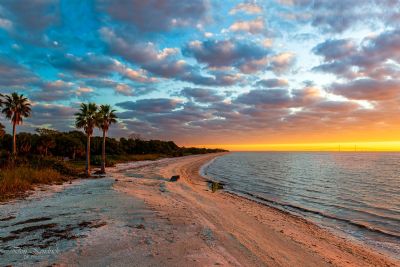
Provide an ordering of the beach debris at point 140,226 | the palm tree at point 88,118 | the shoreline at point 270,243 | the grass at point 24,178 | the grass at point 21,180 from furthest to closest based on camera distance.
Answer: the palm tree at point 88,118 → the grass at point 24,178 → the grass at point 21,180 → the beach debris at point 140,226 → the shoreline at point 270,243

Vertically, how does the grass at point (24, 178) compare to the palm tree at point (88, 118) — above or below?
below

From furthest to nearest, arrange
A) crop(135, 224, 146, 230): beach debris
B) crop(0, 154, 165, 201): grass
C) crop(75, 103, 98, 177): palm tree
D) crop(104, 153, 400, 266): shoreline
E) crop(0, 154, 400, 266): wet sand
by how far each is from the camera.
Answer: crop(75, 103, 98, 177): palm tree < crop(0, 154, 165, 201): grass < crop(135, 224, 146, 230): beach debris < crop(104, 153, 400, 266): shoreline < crop(0, 154, 400, 266): wet sand

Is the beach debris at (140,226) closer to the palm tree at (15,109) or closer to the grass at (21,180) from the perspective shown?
the grass at (21,180)

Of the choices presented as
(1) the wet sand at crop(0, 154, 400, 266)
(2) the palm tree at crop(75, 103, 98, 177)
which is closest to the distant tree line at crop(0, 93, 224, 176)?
(2) the palm tree at crop(75, 103, 98, 177)

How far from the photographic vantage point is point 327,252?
1261 cm

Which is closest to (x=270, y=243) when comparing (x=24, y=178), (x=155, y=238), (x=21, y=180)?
(x=155, y=238)

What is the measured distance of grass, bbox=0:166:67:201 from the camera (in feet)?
67.5

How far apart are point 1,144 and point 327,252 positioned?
7404 cm

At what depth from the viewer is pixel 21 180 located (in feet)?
76.8

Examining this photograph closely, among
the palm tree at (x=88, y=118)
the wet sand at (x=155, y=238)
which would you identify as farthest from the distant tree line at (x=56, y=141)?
the wet sand at (x=155, y=238)

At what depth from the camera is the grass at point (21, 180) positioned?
20562 millimetres

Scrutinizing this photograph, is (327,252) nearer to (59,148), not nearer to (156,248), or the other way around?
(156,248)

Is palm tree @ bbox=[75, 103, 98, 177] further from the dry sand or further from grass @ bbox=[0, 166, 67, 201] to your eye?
the dry sand

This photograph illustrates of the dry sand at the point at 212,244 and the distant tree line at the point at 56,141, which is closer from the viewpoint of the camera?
the dry sand at the point at 212,244
